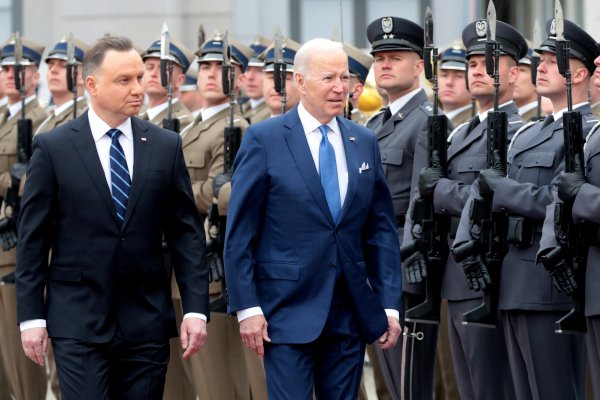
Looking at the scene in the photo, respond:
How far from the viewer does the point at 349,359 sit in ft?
22.0

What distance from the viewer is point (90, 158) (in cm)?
661

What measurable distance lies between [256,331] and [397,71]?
8.51 feet

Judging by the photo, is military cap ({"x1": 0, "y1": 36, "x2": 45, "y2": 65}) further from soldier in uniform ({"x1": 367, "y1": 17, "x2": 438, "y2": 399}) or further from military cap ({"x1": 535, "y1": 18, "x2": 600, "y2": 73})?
military cap ({"x1": 535, "y1": 18, "x2": 600, "y2": 73})

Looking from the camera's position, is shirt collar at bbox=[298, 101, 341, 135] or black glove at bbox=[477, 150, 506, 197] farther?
black glove at bbox=[477, 150, 506, 197]

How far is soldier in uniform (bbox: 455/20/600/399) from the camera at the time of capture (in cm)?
748

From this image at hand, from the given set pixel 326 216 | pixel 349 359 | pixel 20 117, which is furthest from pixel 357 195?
pixel 20 117

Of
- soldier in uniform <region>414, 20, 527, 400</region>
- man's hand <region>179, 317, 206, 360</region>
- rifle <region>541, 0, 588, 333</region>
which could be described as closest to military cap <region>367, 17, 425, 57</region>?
Answer: soldier in uniform <region>414, 20, 527, 400</region>

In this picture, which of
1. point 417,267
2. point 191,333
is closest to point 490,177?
point 417,267

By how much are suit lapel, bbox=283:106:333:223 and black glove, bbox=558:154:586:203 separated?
996mm

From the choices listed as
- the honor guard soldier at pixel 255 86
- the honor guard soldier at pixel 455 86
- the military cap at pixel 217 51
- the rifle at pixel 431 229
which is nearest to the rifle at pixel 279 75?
the military cap at pixel 217 51

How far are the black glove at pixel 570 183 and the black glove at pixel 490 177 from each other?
1.75ft

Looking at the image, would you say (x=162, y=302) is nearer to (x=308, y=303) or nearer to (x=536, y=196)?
(x=308, y=303)

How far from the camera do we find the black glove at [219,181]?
9.09 m

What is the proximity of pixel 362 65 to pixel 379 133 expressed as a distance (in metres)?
1.05
